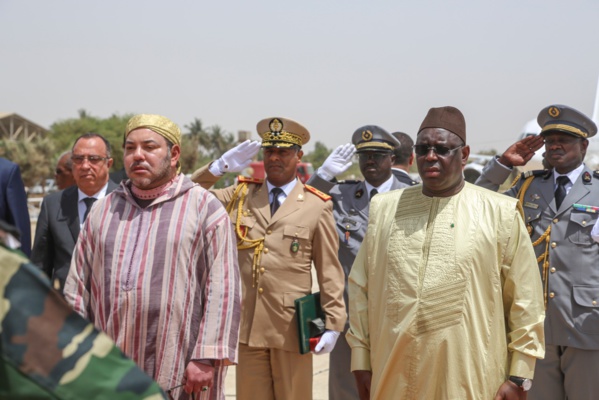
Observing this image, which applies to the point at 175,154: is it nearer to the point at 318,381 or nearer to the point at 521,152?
the point at 521,152

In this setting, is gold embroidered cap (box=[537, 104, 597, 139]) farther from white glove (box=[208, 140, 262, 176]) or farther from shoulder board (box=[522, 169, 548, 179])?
white glove (box=[208, 140, 262, 176])

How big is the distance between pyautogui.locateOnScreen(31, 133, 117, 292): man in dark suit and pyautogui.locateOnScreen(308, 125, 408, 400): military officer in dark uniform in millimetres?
1603

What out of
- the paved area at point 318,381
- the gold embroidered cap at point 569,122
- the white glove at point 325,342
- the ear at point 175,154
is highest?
the gold embroidered cap at point 569,122

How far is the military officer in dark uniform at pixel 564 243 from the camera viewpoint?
448 cm

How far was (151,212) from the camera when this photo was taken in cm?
352

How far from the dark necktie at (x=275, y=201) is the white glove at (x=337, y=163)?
75cm

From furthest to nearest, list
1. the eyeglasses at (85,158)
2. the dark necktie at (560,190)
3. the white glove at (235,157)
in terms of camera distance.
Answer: the white glove at (235,157), the eyeglasses at (85,158), the dark necktie at (560,190)

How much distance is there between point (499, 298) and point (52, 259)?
117 inches

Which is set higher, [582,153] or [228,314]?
[582,153]

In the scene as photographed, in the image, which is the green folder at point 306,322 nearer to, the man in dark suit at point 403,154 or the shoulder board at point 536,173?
the shoulder board at point 536,173

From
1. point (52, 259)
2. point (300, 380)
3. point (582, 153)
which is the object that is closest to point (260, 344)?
point (300, 380)

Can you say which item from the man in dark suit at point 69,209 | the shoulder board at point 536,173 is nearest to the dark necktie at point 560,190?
the shoulder board at point 536,173

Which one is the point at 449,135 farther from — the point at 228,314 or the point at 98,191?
the point at 98,191

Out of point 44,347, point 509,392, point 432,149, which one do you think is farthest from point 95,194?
point 44,347
